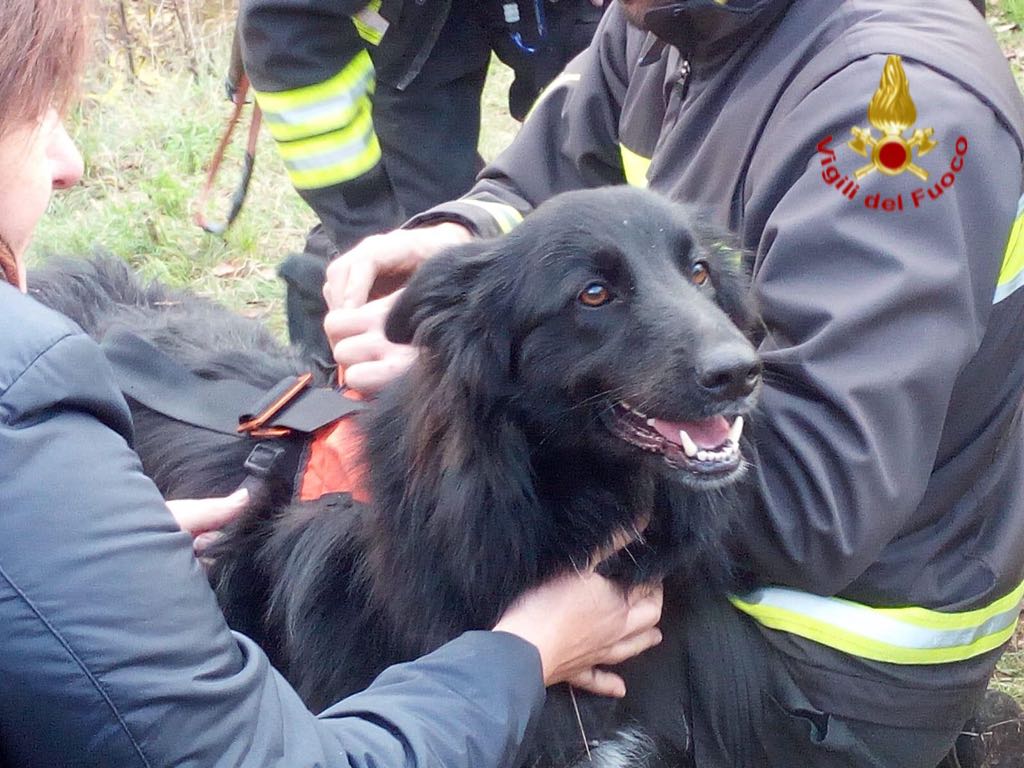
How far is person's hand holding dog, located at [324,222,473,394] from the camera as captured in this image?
2111 millimetres

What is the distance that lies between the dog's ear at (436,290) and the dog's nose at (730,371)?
0.48 meters

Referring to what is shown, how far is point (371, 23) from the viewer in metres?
3.09

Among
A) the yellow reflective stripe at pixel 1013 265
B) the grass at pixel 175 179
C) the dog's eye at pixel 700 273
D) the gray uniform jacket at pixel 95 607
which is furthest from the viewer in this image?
the grass at pixel 175 179

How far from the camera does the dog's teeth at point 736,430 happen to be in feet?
5.73

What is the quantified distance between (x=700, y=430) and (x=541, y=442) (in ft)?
0.94

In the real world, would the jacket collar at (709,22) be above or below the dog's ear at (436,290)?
above

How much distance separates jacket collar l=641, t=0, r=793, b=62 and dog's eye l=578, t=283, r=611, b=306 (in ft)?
1.70

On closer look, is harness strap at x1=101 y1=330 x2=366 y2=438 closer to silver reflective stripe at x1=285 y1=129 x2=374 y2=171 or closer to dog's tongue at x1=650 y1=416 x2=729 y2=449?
dog's tongue at x1=650 y1=416 x2=729 y2=449

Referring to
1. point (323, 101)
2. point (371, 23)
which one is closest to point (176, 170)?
point (371, 23)

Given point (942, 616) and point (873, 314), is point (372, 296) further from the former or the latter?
point (942, 616)

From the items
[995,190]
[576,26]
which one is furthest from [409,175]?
[995,190]

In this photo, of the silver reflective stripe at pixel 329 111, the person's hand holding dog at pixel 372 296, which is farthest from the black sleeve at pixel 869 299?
the silver reflective stripe at pixel 329 111

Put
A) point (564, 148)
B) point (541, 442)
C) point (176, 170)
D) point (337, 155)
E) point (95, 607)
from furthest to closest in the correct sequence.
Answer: point (176, 170) → point (337, 155) → point (564, 148) → point (541, 442) → point (95, 607)

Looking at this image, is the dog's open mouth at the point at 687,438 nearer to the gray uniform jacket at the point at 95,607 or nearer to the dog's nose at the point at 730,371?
the dog's nose at the point at 730,371
